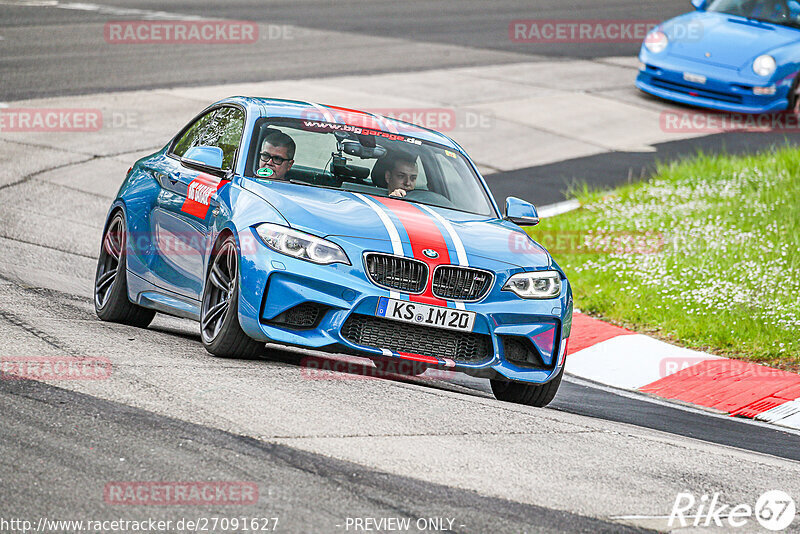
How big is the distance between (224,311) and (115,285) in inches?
68.9

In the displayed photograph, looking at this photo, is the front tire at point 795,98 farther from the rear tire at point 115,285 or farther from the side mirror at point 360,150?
the rear tire at point 115,285

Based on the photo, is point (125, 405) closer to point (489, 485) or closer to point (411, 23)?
point (489, 485)

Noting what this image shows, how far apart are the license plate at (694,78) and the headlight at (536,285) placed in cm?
1199

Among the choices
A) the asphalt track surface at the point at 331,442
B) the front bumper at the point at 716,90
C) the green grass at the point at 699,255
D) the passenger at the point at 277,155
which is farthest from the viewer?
the front bumper at the point at 716,90

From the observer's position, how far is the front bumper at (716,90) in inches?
712

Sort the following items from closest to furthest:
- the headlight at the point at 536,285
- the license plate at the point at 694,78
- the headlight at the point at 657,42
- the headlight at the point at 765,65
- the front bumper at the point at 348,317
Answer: the front bumper at the point at 348,317 < the headlight at the point at 536,285 < the headlight at the point at 765,65 < the license plate at the point at 694,78 < the headlight at the point at 657,42

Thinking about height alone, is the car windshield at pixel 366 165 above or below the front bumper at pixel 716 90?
above

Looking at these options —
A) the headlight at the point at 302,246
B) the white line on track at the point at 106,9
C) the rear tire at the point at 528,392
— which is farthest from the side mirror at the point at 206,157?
the white line on track at the point at 106,9

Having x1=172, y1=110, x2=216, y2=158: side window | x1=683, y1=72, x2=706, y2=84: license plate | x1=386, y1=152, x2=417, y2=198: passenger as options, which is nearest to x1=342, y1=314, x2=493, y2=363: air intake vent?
x1=386, y1=152, x2=417, y2=198: passenger

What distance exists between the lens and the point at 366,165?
25.7ft

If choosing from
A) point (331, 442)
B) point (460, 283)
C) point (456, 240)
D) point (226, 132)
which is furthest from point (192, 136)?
point (331, 442)

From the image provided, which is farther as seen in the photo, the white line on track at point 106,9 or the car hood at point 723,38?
the white line on track at point 106,9

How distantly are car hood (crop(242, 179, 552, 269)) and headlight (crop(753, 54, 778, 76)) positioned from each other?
11.5 meters

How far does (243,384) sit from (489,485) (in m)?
1.61
